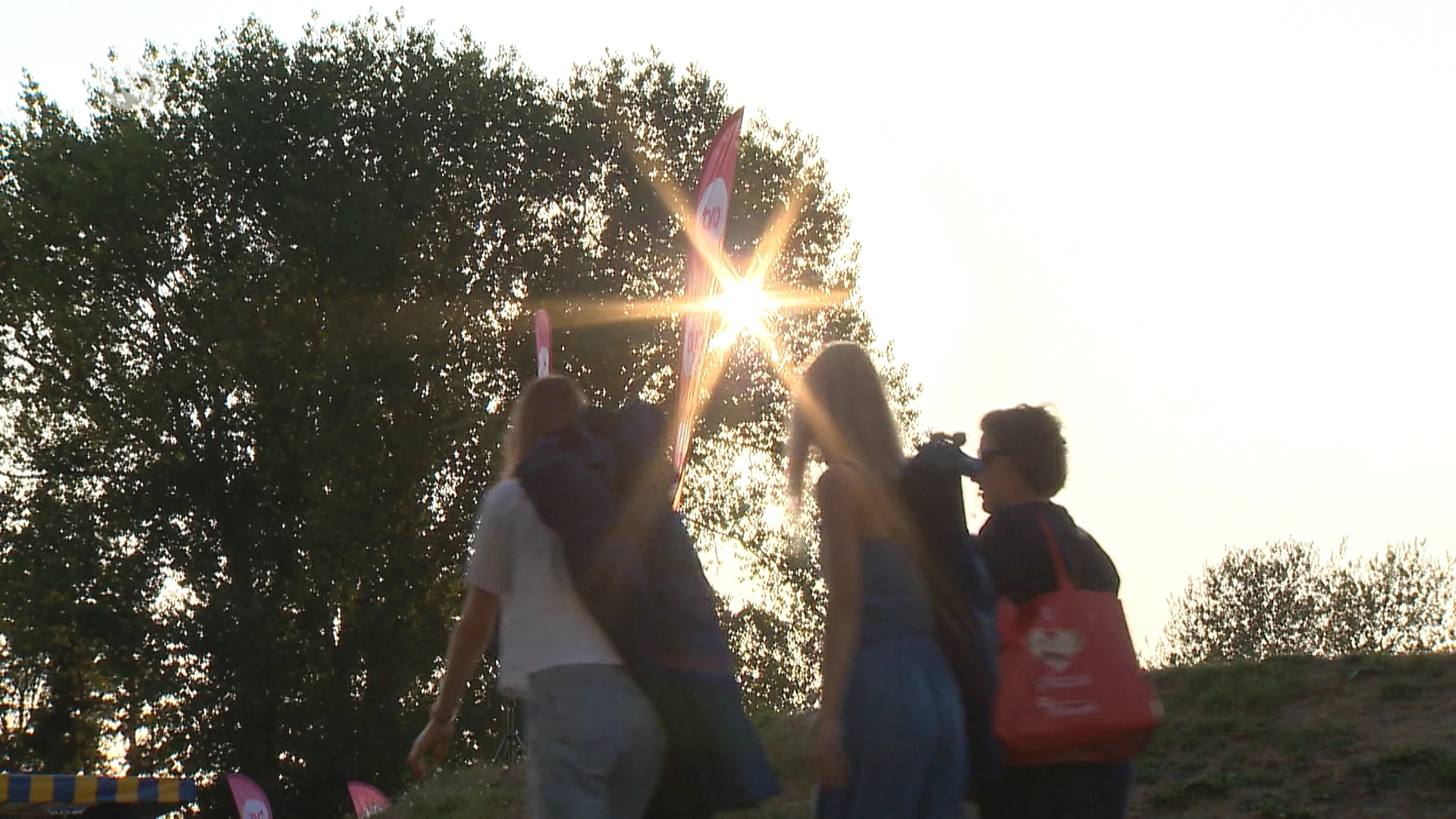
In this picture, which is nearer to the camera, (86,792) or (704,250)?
(704,250)

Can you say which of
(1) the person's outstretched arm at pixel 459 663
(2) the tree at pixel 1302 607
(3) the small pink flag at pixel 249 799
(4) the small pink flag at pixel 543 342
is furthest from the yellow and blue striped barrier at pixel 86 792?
(2) the tree at pixel 1302 607

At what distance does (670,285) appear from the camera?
96.7 ft

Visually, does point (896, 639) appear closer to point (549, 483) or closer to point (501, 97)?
point (549, 483)

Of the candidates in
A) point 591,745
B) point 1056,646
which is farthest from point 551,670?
point 1056,646

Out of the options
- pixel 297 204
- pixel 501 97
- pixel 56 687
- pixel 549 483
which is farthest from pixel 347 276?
pixel 549 483

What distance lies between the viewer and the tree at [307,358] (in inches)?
1075

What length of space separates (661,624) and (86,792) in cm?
1349

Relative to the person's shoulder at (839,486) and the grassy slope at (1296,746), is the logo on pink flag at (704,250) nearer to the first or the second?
the grassy slope at (1296,746)

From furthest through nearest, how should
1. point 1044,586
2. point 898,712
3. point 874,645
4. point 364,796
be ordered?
point 364,796, point 1044,586, point 874,645, point 898,712

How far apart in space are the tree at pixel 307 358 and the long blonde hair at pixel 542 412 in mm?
22786

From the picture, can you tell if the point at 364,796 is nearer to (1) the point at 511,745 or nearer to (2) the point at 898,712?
(1) the point at 511,745

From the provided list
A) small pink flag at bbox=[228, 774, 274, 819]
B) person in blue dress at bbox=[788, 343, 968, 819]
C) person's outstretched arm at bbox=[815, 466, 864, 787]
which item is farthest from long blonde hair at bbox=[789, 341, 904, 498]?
small pink flag at bbox=[228, 774, 274, 819]

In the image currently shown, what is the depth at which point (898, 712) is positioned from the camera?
13.4 ft

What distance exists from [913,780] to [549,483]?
1.21 m
